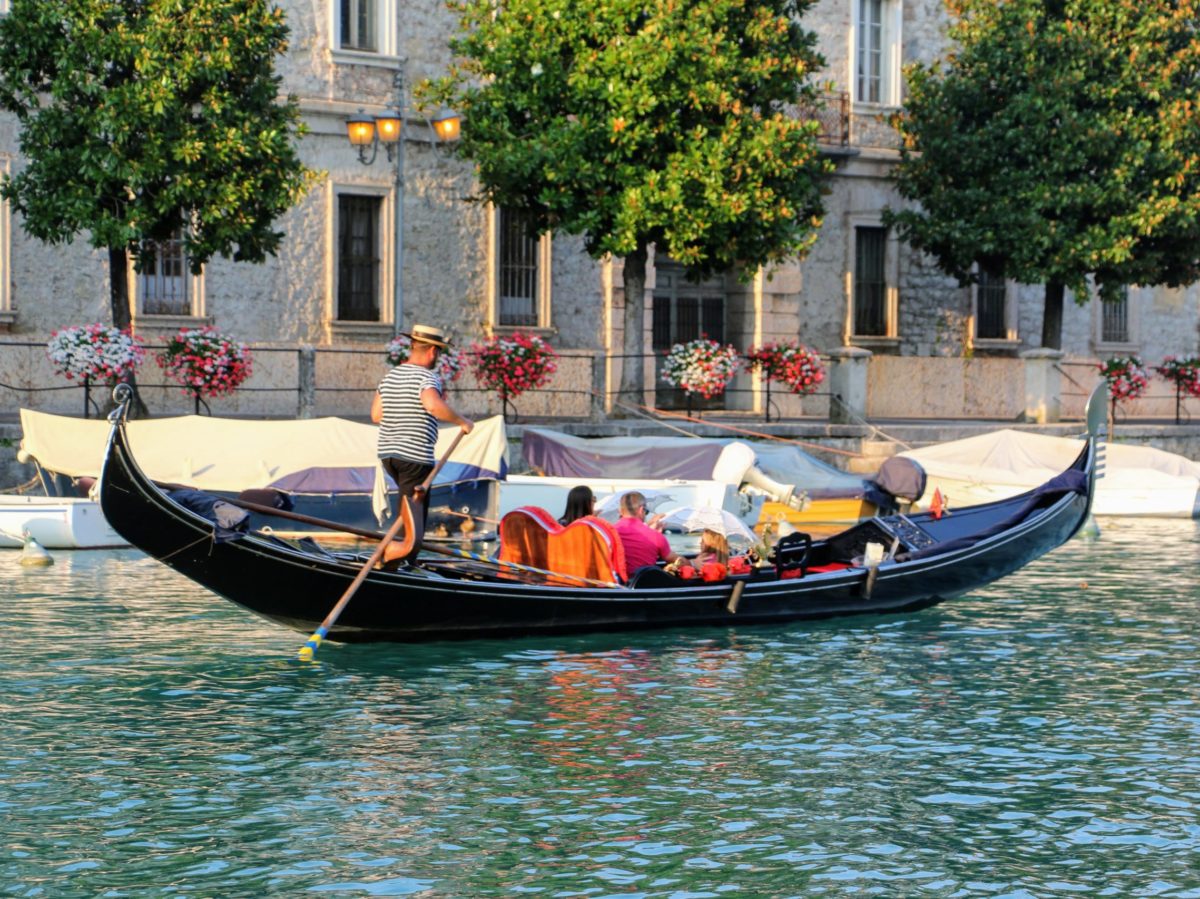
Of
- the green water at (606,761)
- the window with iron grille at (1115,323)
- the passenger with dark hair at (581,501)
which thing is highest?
the window with iron grille at (1115,323)

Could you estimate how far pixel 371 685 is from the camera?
40.5 ft

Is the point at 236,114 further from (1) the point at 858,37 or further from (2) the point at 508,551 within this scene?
(1) the point at 858,37

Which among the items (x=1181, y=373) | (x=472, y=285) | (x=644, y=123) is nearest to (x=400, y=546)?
(x=644, y=123)

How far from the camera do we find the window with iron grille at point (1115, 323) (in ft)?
131

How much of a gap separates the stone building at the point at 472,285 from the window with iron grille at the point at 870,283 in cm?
4

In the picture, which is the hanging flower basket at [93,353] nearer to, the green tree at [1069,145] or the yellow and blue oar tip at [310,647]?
the yellow and blue oar tip at [310,647]

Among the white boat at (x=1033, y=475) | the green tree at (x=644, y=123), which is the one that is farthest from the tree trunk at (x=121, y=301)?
the white boat at (x=1033, y=475)

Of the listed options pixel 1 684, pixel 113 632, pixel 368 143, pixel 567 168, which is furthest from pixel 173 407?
pixel 1 684

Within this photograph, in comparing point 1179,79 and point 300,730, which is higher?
point 1179,79

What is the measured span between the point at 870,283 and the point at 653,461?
13081mm

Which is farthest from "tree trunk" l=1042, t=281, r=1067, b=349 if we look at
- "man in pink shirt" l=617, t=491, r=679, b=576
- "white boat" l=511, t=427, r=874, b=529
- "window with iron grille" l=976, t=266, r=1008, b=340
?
"man in pink shirt" l=617, t=491, r=679, b=576

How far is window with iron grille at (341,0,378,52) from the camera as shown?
30750 millimetres

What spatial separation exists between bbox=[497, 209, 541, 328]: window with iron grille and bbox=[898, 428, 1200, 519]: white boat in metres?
7.74

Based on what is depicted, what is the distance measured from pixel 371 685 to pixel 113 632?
319cm
